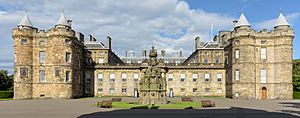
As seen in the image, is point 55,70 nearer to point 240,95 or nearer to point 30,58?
point 30,58

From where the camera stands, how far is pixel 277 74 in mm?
45938

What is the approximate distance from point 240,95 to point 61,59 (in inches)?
1210

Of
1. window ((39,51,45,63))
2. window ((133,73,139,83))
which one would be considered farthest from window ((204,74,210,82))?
window ((39,51,45,63))

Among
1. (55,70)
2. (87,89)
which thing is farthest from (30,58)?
(87,89)

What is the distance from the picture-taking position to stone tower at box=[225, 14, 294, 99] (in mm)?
45438

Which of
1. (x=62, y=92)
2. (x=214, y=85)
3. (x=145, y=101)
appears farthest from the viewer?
(x=214, y=85)

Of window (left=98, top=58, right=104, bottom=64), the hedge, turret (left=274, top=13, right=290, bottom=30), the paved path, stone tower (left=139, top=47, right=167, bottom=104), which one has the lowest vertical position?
the hedge

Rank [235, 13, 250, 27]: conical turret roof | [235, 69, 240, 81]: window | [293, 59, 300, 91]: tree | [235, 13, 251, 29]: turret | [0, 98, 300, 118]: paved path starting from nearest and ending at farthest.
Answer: [0, 98, 300, 118]: paved path, [235, 69, 240, 81]: window, [235, 13, 251, 29]: turret, [235, 13, 250, 27]: conical turret roof, [293, 59, 300, 91]: tree

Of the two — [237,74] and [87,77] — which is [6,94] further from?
[237,74]

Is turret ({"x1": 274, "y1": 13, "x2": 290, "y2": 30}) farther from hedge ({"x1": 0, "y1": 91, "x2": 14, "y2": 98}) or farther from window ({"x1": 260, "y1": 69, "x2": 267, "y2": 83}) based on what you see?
hedge ({"x1": 0, "y1": 91, "x2": 14, "y2": 98})

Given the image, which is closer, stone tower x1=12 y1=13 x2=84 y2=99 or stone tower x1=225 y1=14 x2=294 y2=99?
stone tower x1=12 y1=13 x2=84 y2=99

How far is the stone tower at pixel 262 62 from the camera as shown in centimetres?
4544

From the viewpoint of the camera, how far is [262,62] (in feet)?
154

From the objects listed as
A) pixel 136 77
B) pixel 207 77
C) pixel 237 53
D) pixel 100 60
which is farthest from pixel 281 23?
pixel 100 60
